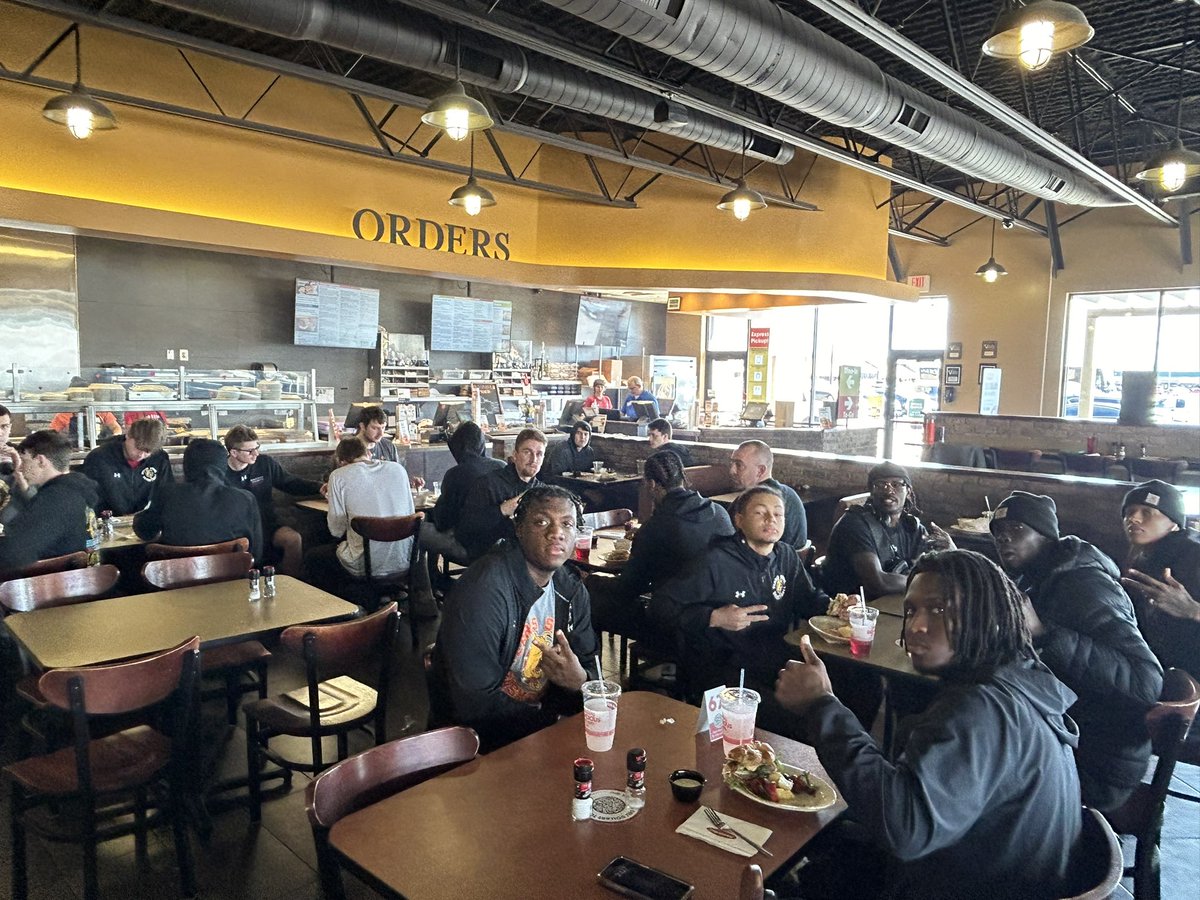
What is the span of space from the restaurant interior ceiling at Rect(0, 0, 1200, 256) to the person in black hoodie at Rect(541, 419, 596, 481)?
2.75 metres

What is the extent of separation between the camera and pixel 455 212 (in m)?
10.2

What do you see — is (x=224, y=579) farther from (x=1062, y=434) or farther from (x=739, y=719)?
(x=1062, y=434)

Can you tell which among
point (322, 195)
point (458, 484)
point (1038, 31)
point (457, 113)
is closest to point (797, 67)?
point (1038, 31)

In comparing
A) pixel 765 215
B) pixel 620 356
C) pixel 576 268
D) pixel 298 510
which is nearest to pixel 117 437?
pixel 298 510

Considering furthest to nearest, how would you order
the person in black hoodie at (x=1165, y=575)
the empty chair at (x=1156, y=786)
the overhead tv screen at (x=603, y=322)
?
1. the overhead tv screen at (x=603, y=322)
2. the person in black hoodie at (x=1165, y=575)
3. the empty chair at (x=1156, y=786)

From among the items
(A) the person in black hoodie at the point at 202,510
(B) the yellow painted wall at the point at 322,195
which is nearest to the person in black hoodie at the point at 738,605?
(A) the person in black hoodie at the point at 202,510

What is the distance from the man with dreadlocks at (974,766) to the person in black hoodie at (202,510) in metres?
3.71

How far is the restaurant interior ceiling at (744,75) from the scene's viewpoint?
4.79m

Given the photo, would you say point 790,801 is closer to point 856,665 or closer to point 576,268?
point 856,665

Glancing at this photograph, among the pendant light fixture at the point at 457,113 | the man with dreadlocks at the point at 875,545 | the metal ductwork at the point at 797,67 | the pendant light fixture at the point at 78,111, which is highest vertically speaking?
the metal ductwork at the point at 797,67

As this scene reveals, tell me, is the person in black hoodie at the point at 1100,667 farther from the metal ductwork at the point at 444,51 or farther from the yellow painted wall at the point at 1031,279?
the yellow painted wall at the point at 1031,279

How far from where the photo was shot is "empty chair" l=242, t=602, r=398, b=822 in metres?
2.92

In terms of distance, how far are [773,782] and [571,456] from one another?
6.28 m

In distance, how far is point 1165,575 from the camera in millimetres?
3340
